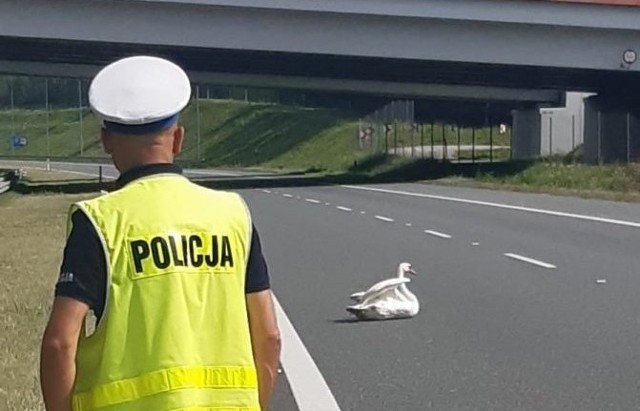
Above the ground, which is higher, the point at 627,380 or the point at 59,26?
the point at 59,26

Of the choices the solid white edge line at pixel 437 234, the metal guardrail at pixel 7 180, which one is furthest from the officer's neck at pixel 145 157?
the metal guardrail at pixel 7 180

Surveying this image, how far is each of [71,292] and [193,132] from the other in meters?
124

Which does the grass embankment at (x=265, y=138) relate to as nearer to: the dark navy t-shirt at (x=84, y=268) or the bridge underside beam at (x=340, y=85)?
the bridge underside beam at (x=340, y=85)

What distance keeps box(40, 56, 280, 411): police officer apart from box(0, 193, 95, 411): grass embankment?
4.86 meters

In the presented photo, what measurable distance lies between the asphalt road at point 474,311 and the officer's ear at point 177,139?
16.1 feet

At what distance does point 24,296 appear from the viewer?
1424cm

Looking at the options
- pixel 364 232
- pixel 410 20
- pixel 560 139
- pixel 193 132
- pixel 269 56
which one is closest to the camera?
pixel 364 232

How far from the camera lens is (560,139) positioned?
64250 millimetres

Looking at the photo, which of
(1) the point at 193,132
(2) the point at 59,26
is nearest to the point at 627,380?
(2) the point at 59,26

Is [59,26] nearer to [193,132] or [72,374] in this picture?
[72,374]

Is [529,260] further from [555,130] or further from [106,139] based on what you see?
[555,130]

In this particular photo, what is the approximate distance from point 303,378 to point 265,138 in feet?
347

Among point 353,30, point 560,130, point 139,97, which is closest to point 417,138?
point 560,130

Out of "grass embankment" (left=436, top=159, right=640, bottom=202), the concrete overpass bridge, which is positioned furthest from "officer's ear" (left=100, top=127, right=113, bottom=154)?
the concrete overpass bridge
